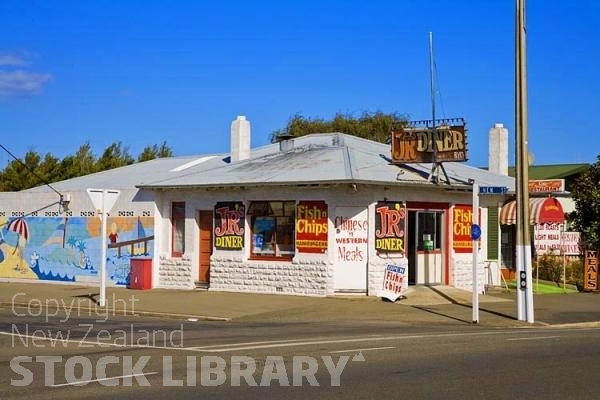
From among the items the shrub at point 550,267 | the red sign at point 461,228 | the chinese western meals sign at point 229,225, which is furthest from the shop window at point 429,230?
the shrub at point 550,267

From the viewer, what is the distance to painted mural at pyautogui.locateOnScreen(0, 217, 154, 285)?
1072 inches

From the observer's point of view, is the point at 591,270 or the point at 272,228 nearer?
the point at 272,228

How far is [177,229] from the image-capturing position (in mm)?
26875

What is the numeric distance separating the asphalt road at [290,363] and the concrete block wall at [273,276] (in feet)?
20.8

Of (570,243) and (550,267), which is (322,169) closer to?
(550,267)

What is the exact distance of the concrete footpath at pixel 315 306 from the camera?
776 inches

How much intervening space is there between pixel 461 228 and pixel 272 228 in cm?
585

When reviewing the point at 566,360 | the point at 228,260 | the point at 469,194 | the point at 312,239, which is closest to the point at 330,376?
the point at 566,360

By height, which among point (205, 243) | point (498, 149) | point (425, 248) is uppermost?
point (498, 149)

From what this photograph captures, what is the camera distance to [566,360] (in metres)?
11.9

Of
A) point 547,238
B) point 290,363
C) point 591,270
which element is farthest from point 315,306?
point 547,238

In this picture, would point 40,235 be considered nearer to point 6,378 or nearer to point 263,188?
point 263,188

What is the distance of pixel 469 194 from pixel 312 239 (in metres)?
5.63

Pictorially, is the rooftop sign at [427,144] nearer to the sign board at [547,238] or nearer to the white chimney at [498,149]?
the white chimney at [498,149]
